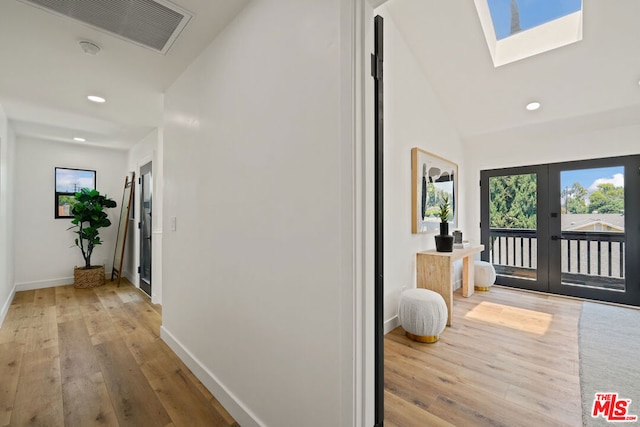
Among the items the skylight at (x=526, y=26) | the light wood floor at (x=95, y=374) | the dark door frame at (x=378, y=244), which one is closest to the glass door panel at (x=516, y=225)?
the skylight at (x=526, y=26)

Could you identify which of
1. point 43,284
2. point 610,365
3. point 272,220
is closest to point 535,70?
point 610,365

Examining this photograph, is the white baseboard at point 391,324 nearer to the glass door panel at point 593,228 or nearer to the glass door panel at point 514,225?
the glass door panel at point 514,225

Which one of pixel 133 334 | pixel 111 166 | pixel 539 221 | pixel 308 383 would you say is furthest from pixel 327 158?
pixel 111 166

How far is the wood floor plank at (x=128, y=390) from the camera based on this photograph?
5.37 ft

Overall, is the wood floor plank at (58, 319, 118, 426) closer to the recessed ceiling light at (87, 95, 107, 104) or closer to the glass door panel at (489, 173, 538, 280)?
the recessed ceiling light at (87, 95, 107, 104)

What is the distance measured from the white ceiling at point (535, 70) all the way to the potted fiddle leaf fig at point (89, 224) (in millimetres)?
5162

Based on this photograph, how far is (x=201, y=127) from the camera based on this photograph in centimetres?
202

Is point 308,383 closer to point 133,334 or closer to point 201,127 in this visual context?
point 201,127

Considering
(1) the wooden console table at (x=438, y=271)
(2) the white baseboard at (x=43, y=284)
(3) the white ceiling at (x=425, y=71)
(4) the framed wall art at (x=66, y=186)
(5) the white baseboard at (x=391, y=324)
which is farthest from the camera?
(4) the framed wall art at (x=66, y=186)

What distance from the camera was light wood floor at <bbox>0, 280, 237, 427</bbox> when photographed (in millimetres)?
1658

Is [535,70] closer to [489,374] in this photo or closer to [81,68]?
[489,374]

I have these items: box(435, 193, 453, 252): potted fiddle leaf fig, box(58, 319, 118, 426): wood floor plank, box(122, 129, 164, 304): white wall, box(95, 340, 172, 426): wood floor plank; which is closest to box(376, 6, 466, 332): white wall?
box(435, 193, 453, 252): potted fiddle leaf fig

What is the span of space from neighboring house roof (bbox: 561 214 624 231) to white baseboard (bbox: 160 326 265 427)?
461 cm

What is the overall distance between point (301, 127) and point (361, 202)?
456 mm
